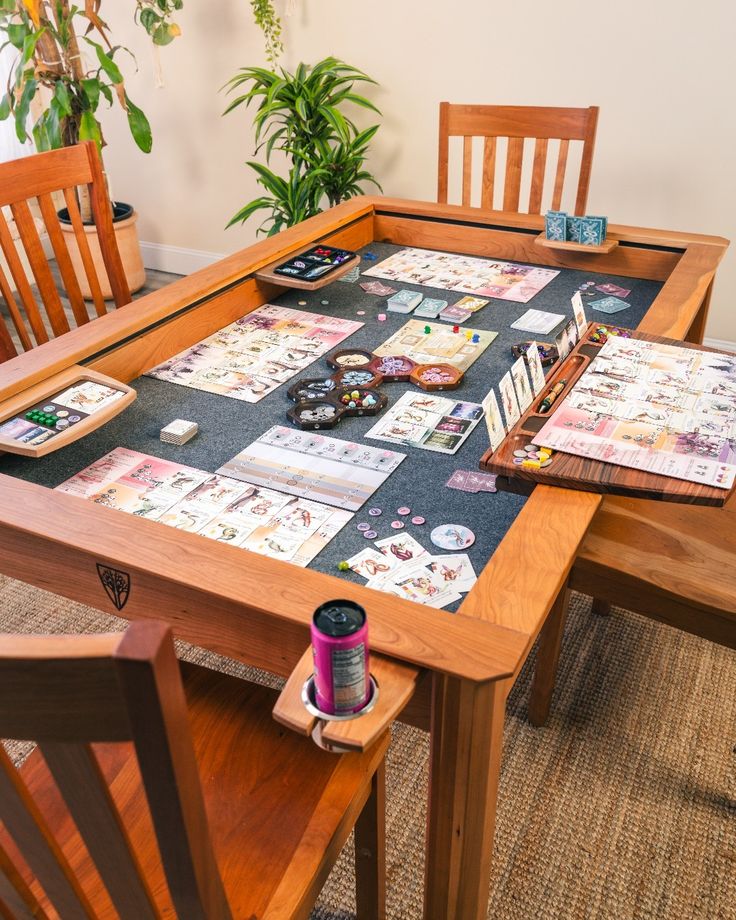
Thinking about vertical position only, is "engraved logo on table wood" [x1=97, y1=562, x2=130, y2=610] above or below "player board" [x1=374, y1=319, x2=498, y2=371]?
above

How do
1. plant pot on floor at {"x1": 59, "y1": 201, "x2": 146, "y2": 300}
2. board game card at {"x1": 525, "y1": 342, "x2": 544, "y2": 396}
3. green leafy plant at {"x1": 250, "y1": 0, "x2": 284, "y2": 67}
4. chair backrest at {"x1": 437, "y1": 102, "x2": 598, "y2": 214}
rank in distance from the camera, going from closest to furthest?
board game card at {"x1": 525, "y1": 342, "x2": 544, "y2": 396} < chair backrest at {"x1": 437, "y1": 102, "x2": 598, "y2": 214} < green leafy plant at {"x1": 250, "y1": 0, "x2": 284, "y2": 67} < plant pot on floor at {"x1": 59, "y1": 201, "x2": 146, "y2": 300}

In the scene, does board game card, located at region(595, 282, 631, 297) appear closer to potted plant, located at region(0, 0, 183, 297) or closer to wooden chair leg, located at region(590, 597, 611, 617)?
wooden chair leg, located at region(590, 597, 611, 617)

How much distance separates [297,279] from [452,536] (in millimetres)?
929

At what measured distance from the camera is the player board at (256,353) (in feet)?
5.07

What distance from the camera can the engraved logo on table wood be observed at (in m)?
1.03

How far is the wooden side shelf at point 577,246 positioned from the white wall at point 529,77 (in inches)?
47.7

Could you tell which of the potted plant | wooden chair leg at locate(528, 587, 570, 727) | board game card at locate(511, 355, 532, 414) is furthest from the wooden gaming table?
the potted plant

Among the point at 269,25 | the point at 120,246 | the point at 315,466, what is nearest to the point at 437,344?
the point at 315,466

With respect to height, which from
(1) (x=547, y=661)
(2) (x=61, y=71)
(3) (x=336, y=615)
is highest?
(2) (x=61, y=71)

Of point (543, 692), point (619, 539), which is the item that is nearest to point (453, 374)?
point (619, 539)

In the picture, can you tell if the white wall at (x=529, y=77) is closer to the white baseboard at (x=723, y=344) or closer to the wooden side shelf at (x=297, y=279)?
the white baseboard at (x=723, y=344)

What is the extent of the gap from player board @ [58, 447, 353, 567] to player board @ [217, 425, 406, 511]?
2cm

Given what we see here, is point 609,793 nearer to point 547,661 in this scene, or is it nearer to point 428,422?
point 547,661

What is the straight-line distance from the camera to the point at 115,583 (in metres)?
1.04
